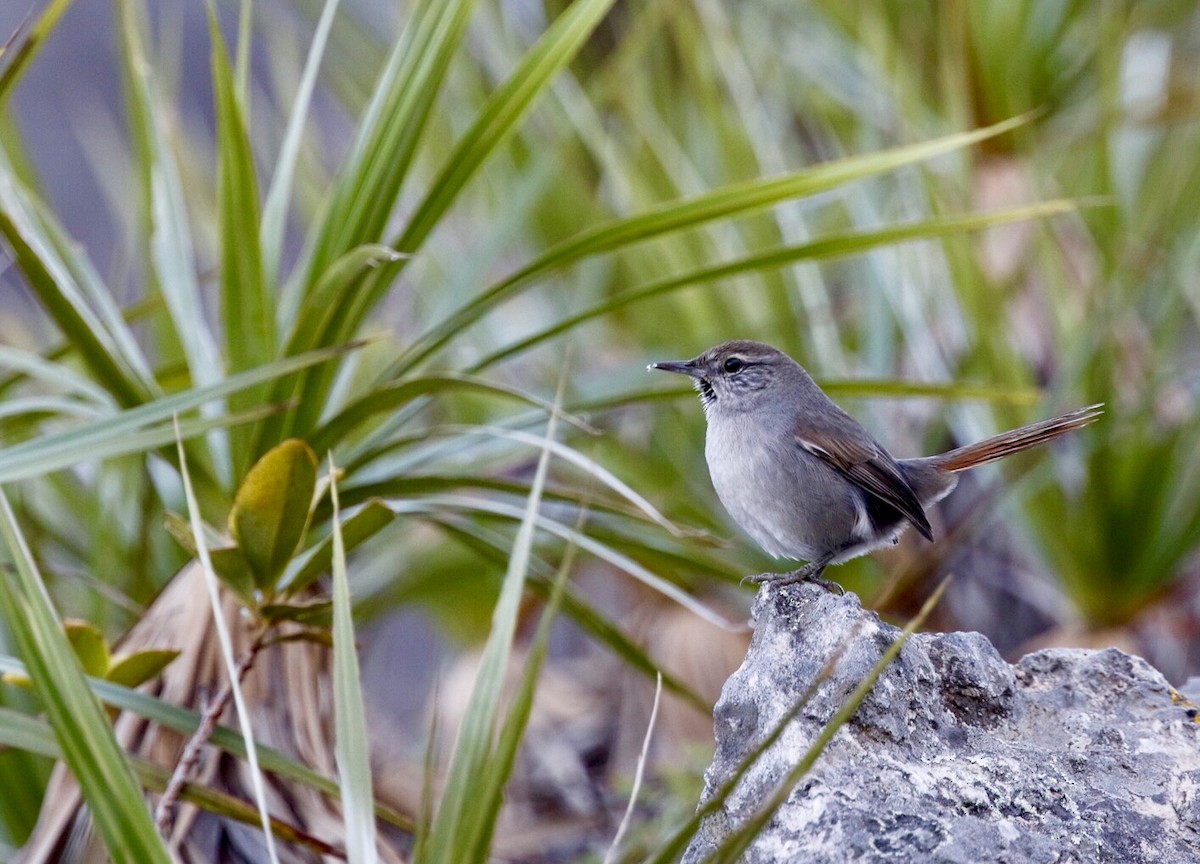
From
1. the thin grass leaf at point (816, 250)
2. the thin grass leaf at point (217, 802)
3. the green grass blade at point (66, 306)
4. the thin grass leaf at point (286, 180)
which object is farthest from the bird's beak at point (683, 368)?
the thin grass leaf at point (217, 802)

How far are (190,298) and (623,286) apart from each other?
115 inches

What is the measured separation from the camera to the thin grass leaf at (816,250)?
263cm

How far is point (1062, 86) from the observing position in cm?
570

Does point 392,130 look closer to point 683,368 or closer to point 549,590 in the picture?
point 683,368

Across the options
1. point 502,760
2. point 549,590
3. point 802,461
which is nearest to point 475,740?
point 502,760

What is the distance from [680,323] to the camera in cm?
482

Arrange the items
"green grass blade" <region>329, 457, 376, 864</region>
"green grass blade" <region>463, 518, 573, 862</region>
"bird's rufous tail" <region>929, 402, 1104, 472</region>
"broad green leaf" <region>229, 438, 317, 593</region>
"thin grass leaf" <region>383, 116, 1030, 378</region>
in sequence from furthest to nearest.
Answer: "bird's rufous tail" <region>929, 402, 1104, 472</region>, "thin grass leaf" <region>383, 116, 1030, 378</region>, "broad green leaf" <region>229, 438, 317, 593</region>, "green grass blade" <region>329, 457, 376, 864</region>, "green grass blade" <region>463, 518, 573, 862</region>

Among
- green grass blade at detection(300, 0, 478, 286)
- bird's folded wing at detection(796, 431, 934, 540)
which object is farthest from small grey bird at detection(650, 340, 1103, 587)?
green grass blade at detection(300, 0, 478, 286)

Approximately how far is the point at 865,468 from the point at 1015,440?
0.36m

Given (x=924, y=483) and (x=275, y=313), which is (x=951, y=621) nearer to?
(x=924, y=483)

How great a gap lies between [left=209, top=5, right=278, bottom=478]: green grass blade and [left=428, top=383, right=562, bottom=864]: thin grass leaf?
3.89 ft

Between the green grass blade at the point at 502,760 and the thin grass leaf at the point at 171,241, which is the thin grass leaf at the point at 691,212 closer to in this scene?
the thin grass leaf at the point at 171,241

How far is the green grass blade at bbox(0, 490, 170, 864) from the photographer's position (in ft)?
5.50

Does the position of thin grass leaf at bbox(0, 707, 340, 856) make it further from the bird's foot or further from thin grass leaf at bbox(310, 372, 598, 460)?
the bird's foot
